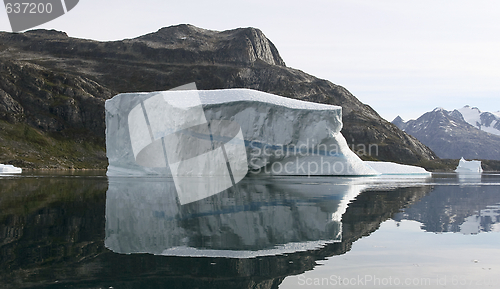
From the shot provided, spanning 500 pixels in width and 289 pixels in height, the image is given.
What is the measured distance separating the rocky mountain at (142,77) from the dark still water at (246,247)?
74.9m

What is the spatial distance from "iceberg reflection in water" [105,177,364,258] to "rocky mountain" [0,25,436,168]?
240 ft

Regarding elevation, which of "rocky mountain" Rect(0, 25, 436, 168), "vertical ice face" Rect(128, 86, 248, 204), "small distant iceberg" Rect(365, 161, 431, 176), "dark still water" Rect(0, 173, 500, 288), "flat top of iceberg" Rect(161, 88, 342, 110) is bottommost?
"dark still water" Rect(0, 173, 500, 288)

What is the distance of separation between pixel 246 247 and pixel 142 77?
136 metres

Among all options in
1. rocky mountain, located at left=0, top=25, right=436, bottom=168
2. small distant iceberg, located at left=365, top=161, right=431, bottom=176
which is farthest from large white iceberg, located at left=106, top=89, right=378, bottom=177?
rocky mountain, located at left=0, top=25, right=436, bottom=168

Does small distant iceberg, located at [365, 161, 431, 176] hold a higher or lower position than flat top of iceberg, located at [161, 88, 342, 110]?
lower

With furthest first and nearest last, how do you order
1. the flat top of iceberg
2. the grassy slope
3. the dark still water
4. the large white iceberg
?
the grassy slope < the large white iceberg < the flat top of iceberg < the dark still water

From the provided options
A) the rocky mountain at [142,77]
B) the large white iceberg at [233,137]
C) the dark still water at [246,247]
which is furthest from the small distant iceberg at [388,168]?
the rocky mountain at [142,77]

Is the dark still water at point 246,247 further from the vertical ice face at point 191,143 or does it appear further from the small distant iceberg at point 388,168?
the small distant iceberg at point 388,168

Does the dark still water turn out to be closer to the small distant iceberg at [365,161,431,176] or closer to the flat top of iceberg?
the flat top of iceberg

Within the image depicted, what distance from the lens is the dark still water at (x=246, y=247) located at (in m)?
5.48

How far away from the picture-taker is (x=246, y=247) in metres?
7.19

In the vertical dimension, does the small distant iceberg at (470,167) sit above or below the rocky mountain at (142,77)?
below

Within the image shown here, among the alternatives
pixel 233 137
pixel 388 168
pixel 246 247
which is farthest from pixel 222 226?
pixel 388 168

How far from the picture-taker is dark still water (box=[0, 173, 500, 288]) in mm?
5480
